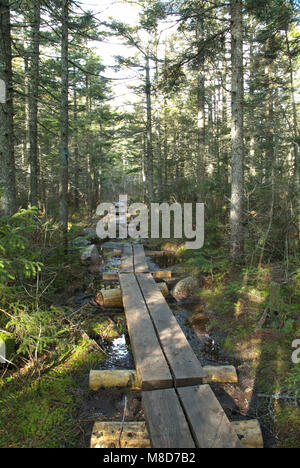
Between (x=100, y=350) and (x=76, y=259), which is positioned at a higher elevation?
(x=76, y=259)

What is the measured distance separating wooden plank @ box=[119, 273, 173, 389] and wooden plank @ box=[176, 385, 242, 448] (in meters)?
0.30

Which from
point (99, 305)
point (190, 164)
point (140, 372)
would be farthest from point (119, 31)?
point (140, 372)

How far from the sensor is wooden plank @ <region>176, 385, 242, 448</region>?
2668 mm

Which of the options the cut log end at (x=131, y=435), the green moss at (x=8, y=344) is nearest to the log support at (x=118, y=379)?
the cut log end at (x=131, y=435)

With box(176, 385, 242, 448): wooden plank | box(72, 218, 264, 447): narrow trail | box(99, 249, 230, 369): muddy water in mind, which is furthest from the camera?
box(99, 249, 230, 369): muddy water

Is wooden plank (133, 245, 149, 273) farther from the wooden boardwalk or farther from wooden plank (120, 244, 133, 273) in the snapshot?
the wooden boardwalk

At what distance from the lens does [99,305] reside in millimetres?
6707

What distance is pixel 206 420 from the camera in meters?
2.89

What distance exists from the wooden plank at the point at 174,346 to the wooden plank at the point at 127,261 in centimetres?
202

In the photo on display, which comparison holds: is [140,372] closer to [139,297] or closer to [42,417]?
[42,417]

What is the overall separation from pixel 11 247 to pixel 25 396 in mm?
1966
